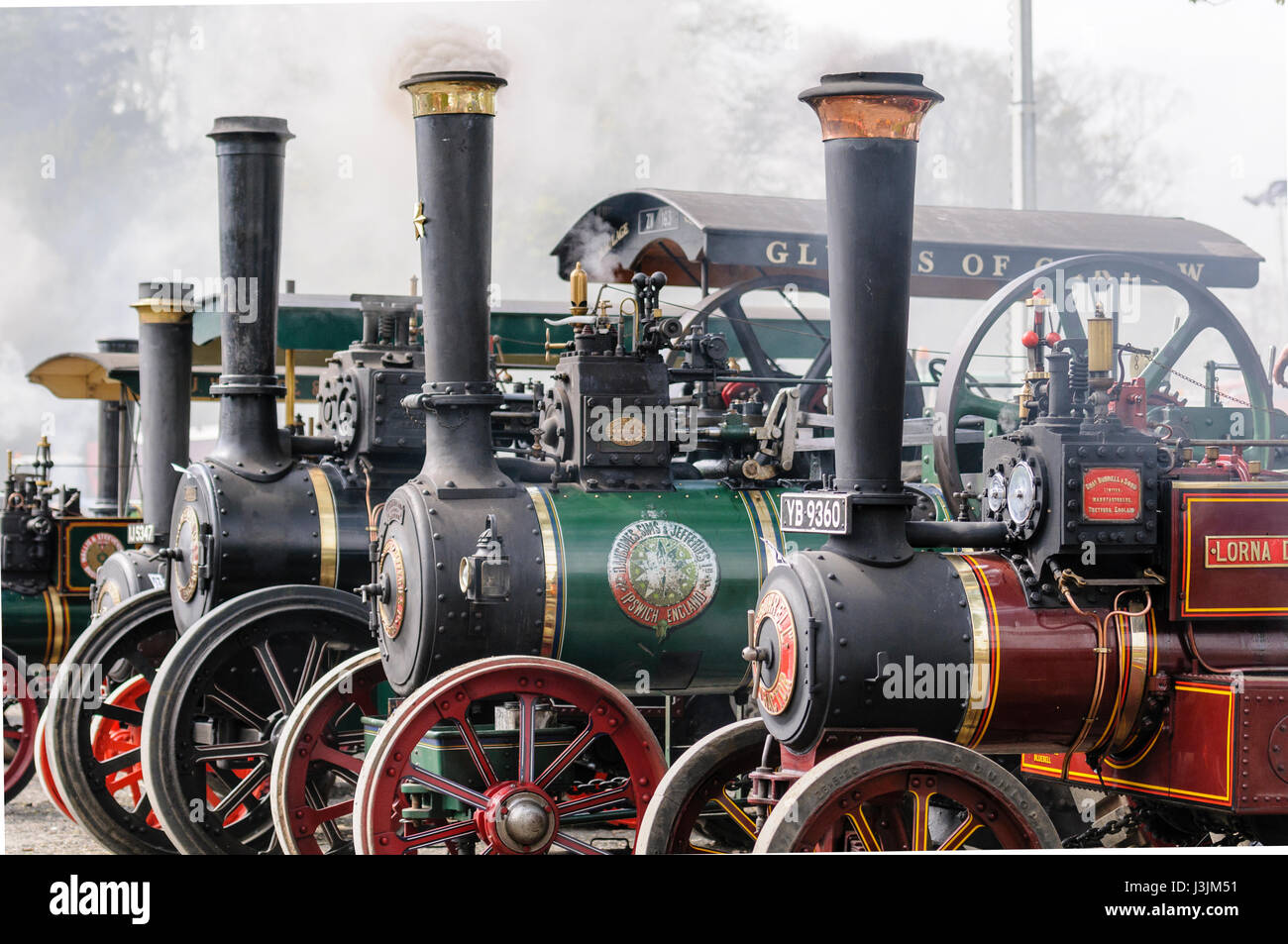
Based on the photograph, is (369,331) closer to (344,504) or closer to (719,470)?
(344,504)

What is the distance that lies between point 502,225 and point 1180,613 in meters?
15.9

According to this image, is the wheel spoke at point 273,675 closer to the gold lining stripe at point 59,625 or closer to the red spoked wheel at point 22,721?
the red spoked wheel at point 22,721

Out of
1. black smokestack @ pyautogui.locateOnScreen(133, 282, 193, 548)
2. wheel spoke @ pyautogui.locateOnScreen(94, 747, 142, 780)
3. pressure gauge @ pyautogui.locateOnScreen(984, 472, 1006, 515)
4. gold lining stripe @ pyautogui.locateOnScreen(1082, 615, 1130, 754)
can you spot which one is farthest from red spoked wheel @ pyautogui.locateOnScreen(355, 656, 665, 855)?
black smokestack @ pyautogui.locateOnScreen(133, 282, 193, 548)

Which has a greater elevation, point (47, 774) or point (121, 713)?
point (121, 713)

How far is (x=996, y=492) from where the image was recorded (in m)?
4.36

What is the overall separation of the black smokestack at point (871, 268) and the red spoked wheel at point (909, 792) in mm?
529

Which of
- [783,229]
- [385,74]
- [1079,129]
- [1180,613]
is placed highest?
[1079,129]

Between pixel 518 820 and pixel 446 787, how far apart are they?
0.23m

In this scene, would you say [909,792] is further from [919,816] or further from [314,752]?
[314,752]

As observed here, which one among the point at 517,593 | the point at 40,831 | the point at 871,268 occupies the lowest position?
the point at 40,831

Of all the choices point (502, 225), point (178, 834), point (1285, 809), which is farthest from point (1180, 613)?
point (502, 225)

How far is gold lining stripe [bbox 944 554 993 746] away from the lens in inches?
159

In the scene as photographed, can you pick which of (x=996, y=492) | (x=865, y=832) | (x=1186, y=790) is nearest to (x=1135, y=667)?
(x=1186, y=790)
